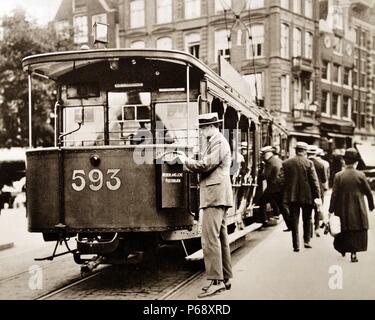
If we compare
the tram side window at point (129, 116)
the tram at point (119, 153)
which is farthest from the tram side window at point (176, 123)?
the tram side window at point (129, 116)

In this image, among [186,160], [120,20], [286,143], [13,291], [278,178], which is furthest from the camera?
[286,143]

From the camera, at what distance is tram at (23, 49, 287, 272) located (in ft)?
21.3

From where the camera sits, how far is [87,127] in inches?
316

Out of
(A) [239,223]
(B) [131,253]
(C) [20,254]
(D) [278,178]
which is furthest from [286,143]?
(B) [131,253]

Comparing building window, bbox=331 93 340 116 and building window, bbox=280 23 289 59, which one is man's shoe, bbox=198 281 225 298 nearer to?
building window, bbox=331 93 340 116

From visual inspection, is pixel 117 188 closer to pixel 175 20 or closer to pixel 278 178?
pixel 175 20

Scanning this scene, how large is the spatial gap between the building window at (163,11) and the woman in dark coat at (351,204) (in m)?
3.16

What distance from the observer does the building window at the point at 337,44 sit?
28.6ft

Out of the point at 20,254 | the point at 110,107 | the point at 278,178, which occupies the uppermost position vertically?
the point at 110,107

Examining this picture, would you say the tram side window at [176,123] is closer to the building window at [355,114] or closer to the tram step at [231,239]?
the tram step at [231,239]

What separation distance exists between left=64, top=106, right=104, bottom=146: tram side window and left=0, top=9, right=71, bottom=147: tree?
336 inches

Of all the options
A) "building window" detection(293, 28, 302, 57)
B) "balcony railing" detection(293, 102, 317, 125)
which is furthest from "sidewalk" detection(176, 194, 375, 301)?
"building window" detection(293, 28, 302, 57)
